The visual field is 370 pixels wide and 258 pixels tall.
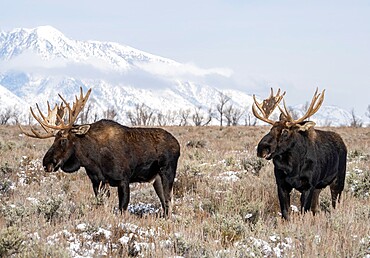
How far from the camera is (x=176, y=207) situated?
26.2ft

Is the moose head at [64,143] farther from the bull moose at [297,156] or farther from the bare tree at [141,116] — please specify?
the bare tree at [141,116]

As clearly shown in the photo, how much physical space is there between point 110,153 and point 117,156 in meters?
0.12

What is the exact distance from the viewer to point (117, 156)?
7551mm

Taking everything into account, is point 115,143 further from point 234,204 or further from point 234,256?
point 234,256

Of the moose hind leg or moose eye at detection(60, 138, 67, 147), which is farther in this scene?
the moose hind leg

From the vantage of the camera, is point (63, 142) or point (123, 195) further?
point (63, 142)

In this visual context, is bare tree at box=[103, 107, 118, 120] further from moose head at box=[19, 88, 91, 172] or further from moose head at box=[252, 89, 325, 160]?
moose head at box=[252, 89, 325, 160]

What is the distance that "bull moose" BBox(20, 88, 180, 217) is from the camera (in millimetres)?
7477

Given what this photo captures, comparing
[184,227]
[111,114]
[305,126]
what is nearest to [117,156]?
[184,227]

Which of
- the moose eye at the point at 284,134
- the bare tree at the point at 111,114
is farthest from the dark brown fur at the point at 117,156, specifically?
the bare tree at the point at 111,114

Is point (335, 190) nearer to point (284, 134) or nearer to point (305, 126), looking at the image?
point (305, 126)

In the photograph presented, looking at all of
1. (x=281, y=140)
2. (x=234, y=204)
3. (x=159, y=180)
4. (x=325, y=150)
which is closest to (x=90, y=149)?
(x=159, y=180)

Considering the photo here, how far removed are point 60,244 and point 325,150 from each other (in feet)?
14.8

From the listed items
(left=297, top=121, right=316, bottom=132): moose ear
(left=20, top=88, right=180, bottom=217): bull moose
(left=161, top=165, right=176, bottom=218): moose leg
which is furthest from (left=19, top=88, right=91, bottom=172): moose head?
(left=297, top=121, right=316, bottom=132): moose ear
